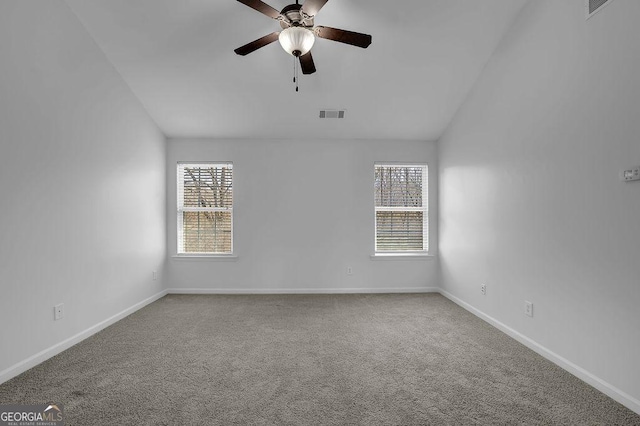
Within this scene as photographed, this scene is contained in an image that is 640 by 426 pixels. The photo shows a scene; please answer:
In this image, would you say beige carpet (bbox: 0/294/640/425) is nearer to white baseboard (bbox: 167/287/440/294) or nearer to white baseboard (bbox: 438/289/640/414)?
white baseboard (bbox: 438/289/640/414)

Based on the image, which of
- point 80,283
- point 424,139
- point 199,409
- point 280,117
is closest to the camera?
point 199,409

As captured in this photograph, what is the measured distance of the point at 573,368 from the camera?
87.9 inches

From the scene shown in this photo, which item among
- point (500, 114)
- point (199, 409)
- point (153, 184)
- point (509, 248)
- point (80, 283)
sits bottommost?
point (199, 409)

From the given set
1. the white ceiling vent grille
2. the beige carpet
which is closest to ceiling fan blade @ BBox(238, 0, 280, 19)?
the white ceiling vent grille

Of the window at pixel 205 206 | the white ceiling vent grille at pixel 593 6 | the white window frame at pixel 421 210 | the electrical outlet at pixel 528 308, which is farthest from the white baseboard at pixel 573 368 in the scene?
the window at pixel 205 206

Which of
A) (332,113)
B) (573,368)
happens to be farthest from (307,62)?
(573,368)

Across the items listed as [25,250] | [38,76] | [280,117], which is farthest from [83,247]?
[280,117]

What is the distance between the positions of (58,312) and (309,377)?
2204 millimetres

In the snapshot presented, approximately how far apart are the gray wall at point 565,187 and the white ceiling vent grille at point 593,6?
0.12ft

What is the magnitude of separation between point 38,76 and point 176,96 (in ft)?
4.87

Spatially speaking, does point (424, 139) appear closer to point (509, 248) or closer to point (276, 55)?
point (509, 248)

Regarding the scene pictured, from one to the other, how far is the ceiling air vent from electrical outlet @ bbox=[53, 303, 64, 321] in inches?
135

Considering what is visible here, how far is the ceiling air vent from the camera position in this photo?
13.4 ft

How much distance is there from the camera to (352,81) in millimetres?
3629
